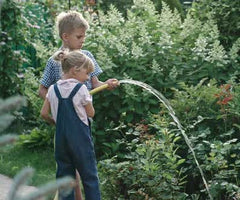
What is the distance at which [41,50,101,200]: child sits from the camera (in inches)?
168

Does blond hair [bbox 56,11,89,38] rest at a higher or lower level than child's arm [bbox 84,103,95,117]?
higher

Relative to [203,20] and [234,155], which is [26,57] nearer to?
[203,20]

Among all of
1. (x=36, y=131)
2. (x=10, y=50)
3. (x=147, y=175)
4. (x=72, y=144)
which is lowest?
(x=36, y=131)

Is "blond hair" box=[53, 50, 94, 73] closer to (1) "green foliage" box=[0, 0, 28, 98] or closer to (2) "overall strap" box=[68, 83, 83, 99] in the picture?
(2) "overall strap" box=[68, 83, 83, 99]

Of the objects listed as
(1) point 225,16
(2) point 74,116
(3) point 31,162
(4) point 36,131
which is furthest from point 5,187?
(1) point 225,16

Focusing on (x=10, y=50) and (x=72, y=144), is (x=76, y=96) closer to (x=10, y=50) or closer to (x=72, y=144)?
(x=72, y=144)

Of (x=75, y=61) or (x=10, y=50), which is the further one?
(x=10, y=50)

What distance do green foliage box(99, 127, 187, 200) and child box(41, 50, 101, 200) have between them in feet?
1.82

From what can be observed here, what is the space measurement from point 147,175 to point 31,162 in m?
2.35

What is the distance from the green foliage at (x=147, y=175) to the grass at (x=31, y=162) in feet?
3.61

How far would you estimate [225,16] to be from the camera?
7.86 m

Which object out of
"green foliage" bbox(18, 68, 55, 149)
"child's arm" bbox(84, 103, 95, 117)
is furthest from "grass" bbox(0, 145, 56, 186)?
"child's arm" bbox(84, 103, 95, 117)

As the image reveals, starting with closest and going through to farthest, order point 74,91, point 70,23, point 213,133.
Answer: point 74,91
point 70,23
point 213,133

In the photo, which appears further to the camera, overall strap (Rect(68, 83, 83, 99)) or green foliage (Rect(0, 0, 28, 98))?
green foliage (Rect(0, 0, 28, 98))
